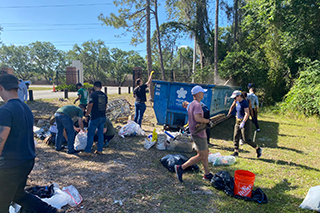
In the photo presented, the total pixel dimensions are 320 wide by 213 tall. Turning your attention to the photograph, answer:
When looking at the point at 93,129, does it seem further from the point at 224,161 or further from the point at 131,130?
the point at 224,161

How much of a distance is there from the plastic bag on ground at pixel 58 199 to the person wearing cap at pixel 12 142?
79 centimetres

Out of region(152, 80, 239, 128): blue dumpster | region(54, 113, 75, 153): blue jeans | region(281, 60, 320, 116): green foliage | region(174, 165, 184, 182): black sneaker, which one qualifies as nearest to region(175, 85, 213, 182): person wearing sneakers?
region(174, 165, 184, 182): black sneaker

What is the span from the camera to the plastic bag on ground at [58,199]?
109 inches

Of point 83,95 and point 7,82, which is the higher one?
point 7,82

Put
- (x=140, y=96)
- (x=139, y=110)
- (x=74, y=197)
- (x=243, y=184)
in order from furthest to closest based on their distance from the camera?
1. (x=139, y=110)
2. (x=140, y=96)
3. (x=243, y=184)
4. (x=74, y=197)

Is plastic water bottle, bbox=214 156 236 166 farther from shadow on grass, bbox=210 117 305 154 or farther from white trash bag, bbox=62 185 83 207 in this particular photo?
white trash bag, bbox=62 185 83 207

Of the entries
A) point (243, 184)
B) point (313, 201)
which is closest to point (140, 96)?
point (243, 184)

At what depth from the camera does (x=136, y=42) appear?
46.6 feet

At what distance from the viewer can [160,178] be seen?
391 cm

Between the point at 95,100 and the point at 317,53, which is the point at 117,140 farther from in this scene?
the point at 317,53

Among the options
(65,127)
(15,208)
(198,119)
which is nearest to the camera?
(15,208)

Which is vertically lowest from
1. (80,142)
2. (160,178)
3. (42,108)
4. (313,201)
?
(160,178)

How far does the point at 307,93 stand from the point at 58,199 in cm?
1244

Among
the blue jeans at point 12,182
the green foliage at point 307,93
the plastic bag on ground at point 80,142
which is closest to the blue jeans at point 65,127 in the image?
the plastic bag on ground at point 80,142
